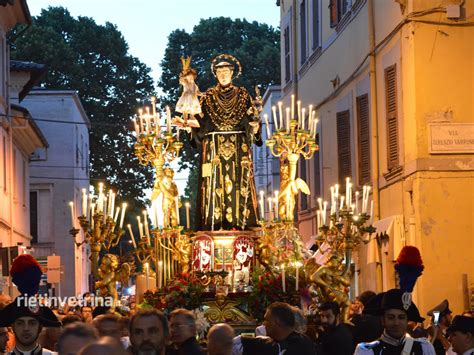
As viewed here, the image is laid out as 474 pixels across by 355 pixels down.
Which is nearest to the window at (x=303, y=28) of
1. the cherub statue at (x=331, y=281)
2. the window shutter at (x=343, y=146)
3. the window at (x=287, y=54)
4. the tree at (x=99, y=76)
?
the window at (x=287, y=54)

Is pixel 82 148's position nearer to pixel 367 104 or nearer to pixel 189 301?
pixel 367 104

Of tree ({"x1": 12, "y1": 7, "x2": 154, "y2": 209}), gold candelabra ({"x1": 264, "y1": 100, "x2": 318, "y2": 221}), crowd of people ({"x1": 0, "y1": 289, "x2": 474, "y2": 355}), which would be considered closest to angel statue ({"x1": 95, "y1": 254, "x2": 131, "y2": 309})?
gold candelabra ({"x1": 264, "y1": 100, "x2": 318, "y2": 221})

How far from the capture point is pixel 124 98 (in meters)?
69.4

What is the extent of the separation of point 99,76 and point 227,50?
22.6ft

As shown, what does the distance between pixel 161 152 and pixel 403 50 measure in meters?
6.17

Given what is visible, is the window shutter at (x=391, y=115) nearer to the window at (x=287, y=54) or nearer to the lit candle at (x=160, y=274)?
the lit candle at (x=160, y=274)

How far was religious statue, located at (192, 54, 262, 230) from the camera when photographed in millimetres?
24750

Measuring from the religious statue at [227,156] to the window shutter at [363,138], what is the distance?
7.27m

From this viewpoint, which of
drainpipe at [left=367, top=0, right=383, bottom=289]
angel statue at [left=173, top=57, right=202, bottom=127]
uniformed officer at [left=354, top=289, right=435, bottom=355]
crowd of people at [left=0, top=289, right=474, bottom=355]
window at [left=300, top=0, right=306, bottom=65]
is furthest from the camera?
window at [left=300, top=0, right=306, bottom=65]

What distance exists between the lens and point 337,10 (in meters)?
35.8

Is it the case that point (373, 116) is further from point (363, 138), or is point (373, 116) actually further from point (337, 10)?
point (337, 10)

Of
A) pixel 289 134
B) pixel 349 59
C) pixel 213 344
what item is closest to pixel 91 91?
pixel 349 59

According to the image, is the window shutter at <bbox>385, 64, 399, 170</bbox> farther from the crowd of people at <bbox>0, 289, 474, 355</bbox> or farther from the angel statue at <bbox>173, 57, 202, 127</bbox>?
the crowd of people at <bbox>0, 289, 474, 355</bbox>

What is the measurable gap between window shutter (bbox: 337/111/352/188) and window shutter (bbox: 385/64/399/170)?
475 centimetres
